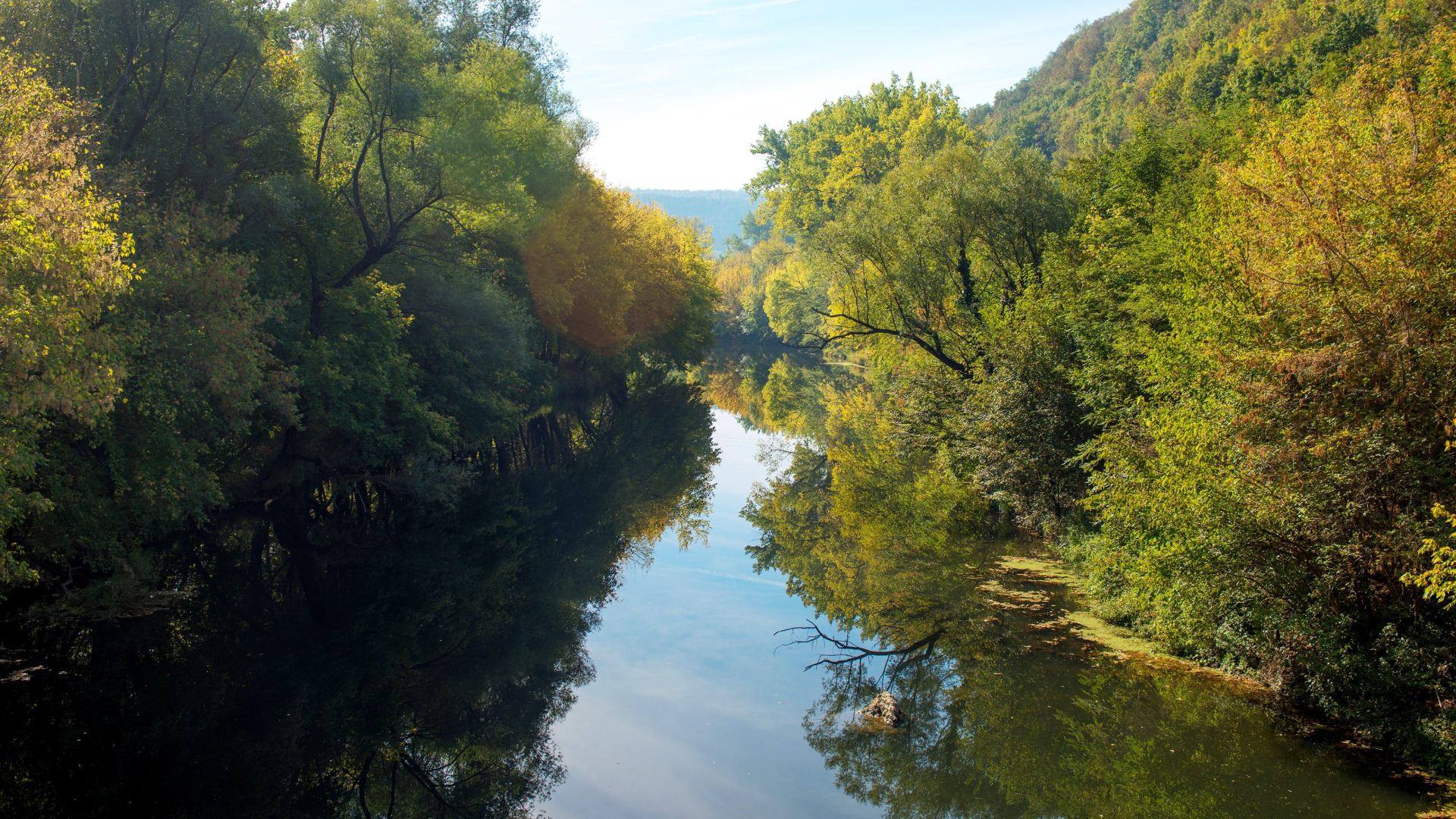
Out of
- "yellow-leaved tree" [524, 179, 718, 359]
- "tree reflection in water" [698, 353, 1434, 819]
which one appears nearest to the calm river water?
"tree reflection in water" [698, 353, 1434, 819]

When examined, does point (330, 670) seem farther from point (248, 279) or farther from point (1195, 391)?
point (1195, 391)

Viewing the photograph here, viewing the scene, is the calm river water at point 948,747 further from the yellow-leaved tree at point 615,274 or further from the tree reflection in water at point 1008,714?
the yellow-leaved tree at point 615,274

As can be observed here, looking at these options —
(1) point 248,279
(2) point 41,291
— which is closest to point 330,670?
(2) point 41,291

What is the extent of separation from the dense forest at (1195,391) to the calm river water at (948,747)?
103 cm

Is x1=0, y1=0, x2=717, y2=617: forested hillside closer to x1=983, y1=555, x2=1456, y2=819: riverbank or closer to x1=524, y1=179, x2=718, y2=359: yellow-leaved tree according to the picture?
x1=524, y1=179, x2=718, y2=359: yellow-leaved tree

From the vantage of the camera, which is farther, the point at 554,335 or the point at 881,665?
the point at 554,335

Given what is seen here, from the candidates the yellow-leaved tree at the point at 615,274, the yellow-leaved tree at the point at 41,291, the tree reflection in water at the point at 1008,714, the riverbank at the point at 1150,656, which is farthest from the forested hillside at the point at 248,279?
the riverbank at the point at 1150,656

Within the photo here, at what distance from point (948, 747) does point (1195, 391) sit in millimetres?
6684

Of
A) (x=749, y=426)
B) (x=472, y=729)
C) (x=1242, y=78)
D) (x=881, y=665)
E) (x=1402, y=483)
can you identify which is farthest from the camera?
(x=1242, y=78)

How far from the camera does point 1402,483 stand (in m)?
9.49

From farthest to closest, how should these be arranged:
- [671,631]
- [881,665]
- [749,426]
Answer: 1. [749,426]
2. [671,631]
3. [881,665]

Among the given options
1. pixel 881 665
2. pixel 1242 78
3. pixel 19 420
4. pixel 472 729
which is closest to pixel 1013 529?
pixel 881 665

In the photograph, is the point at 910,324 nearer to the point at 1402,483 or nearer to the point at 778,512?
the point at 778,512

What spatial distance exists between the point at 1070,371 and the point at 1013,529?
15.3ft
